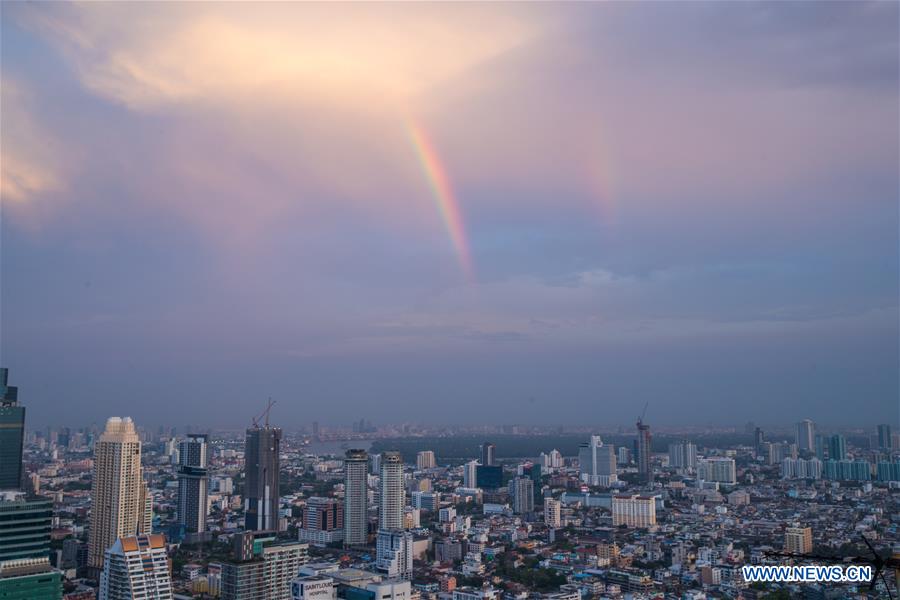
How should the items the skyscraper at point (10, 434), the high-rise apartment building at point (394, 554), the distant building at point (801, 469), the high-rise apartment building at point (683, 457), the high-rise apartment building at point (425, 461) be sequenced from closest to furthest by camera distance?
the high-rise apartment building at point (394, 554) → the skyscraper at point (10, 434) → the distant building at point (801, 469) → the high-rise apartment building at point (683, 457) → the high-rise apartment building at point (425, 461)

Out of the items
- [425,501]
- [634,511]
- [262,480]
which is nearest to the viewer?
[262,480]

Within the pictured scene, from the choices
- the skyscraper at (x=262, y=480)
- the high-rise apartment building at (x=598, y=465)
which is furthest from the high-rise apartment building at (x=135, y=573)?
the high-rise apartment building at (x=598, y=465)

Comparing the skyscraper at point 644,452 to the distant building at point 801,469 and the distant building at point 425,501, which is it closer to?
the distant building at point 801,469

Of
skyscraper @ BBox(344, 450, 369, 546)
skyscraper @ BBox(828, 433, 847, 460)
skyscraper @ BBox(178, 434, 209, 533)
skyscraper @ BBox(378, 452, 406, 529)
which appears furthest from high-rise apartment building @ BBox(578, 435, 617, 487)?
skyscraper @ BBox(178, 434, 209, 533)

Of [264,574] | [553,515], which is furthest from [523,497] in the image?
[264,574]

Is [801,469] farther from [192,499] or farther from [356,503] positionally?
[192,499]

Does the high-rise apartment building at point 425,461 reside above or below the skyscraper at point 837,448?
below
